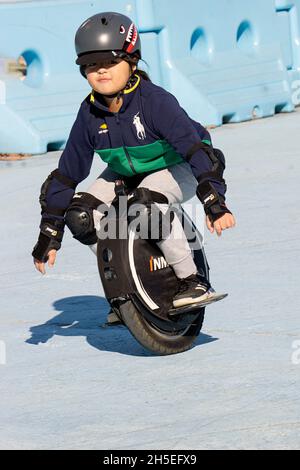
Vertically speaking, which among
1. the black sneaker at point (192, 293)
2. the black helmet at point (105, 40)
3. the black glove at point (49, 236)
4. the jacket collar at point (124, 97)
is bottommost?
the black sneaker at point (192, 293)

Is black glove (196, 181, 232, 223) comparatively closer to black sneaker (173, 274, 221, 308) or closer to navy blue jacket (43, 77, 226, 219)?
navy blue jacket (43, 77, 226, 219)

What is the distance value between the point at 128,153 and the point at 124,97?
0.23 meters

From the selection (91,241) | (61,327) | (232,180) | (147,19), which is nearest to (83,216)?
(91,241)

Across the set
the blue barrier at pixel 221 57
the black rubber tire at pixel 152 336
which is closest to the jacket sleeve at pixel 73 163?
the black rubber tire at pixel 152 336

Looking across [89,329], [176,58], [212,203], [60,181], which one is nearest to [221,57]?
[176,58]

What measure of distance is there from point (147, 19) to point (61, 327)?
6841 millimetres

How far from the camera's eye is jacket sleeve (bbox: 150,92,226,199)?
472 cm

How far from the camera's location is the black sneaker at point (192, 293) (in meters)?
4.97

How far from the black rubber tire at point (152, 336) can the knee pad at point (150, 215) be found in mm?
306

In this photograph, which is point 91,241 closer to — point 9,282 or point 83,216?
point 83,216

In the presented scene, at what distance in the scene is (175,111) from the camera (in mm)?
4773

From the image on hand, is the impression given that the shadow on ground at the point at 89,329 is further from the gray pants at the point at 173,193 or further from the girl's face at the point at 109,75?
the girl's face at the point at 109,75

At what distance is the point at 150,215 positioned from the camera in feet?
15.8

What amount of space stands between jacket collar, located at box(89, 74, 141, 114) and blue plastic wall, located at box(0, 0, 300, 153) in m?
5.81
